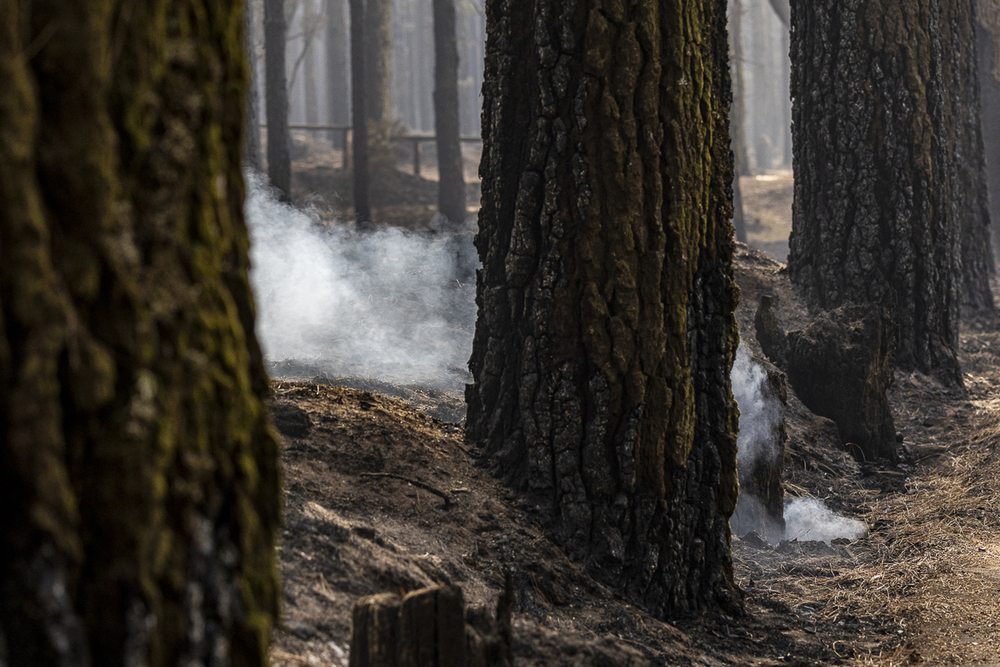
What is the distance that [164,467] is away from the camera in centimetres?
116

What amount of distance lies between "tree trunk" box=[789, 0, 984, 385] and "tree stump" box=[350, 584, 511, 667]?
199 inches

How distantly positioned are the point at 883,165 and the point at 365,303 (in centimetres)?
430

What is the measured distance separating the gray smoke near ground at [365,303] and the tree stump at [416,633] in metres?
4.24

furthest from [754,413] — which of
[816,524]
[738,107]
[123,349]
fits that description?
[738,107]

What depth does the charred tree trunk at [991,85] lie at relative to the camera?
11.0m

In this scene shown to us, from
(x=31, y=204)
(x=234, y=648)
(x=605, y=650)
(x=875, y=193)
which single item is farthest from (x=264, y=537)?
(x=875, y=193)

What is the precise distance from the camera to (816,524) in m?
4.29

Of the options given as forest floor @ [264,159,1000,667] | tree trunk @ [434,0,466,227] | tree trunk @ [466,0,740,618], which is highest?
tree trunk @ [434,0,466,227]

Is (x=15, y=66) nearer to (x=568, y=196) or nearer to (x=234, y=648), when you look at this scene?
(x=234, y=648)

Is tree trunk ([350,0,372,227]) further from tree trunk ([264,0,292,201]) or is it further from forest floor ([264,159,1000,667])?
forest floor ([264,159,1000,667])

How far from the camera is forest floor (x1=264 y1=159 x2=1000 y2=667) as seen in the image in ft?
7.82

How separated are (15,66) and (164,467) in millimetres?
538

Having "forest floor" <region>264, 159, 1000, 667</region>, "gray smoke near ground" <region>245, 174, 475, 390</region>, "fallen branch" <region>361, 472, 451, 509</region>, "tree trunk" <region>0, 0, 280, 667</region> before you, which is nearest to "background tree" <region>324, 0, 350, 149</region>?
"gray smoke near ground" <region>245, 174, 475, 390</region>

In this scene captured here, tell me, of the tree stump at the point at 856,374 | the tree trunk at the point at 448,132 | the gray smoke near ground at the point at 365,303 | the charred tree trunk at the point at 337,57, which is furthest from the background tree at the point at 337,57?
the tree stump at the point at 856,374
